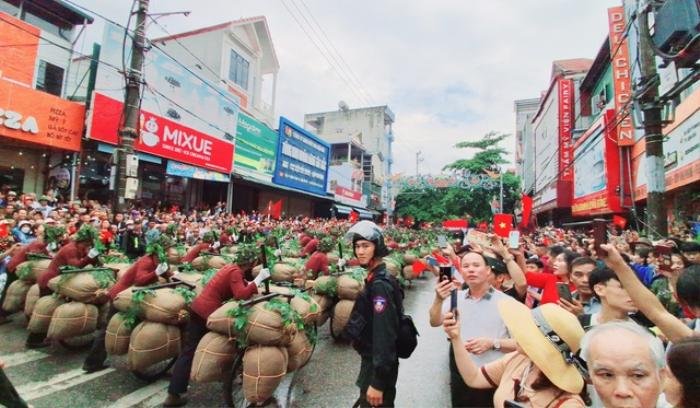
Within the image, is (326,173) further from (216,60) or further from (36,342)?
(36,342)

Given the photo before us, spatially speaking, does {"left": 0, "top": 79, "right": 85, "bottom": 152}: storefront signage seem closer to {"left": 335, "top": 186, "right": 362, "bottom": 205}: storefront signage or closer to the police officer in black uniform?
the police officer in black uniform

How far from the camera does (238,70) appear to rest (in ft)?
71.4

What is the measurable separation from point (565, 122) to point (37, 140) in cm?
2517

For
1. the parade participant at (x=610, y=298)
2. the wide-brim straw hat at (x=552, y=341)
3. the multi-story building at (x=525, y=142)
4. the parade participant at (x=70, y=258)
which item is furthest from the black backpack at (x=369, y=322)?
the multi-story building at (x=525, y=142)

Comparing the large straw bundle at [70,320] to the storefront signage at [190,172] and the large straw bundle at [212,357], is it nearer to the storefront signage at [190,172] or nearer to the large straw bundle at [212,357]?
the large straw bundle at [212,357]

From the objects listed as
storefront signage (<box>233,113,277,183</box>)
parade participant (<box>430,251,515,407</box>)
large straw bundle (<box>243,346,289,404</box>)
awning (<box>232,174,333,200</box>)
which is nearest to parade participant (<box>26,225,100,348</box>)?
large straw bundle (<box>243,346,289,404</box>)

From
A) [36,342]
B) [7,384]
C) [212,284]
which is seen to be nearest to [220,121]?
[36,342]

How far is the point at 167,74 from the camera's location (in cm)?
1478

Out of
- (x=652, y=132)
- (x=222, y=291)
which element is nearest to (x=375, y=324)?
(x=222, y=291)

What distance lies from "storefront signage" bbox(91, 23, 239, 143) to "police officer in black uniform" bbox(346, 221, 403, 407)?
11193 millimetres

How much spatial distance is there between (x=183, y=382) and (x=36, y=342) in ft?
9.35

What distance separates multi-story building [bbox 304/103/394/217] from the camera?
134 ft

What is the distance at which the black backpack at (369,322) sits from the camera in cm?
270

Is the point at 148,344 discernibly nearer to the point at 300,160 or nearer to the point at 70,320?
the point at 70,320
